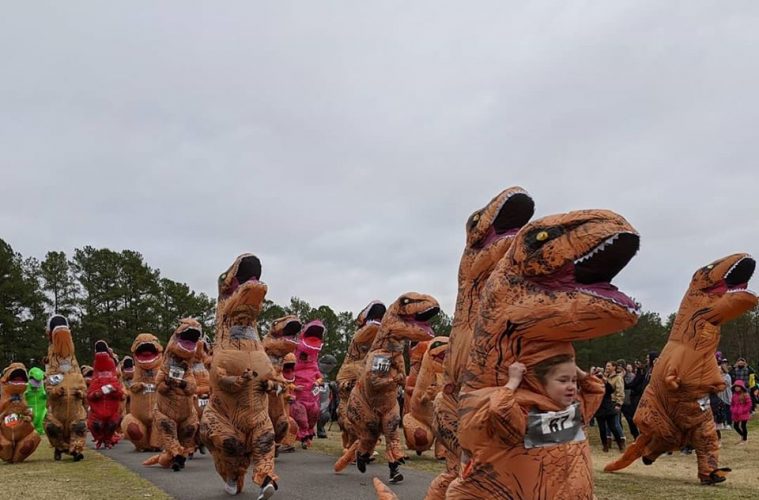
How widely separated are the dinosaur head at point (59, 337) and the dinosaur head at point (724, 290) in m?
10.3

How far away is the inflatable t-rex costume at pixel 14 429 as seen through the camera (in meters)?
11.8

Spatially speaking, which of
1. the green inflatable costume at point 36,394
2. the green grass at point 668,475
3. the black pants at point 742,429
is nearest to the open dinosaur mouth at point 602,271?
the green grass at point 668,475

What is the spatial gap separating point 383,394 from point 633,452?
3338 millimetres

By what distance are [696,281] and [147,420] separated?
32.7 feet

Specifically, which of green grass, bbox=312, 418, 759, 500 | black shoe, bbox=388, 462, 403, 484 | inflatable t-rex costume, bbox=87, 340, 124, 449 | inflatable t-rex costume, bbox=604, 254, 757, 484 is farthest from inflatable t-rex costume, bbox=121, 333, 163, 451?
inflatable t-rex costume, bbox=604, 254, 757, 484

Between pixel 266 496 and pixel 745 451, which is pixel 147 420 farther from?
pixel 745 451

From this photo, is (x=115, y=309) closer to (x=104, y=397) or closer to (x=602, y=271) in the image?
(x=104, y=397)

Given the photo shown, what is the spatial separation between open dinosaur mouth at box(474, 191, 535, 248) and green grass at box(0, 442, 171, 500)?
5.22 metres

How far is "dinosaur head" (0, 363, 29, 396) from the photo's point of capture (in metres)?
12.2

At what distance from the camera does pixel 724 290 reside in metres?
7.94

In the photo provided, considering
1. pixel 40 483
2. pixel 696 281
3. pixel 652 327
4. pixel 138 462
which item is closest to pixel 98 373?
pixel 138 462

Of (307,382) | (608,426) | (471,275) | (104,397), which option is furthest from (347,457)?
(104,397)

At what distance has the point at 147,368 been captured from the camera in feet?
42.4

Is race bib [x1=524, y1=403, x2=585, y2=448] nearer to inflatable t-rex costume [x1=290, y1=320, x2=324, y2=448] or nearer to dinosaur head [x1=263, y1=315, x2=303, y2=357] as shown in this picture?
dinosaur head [x1=263, y1=315, x2=303, y2=357]
